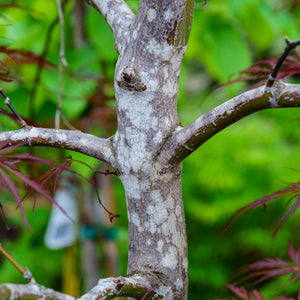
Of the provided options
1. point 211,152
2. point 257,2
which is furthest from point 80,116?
point 211,152

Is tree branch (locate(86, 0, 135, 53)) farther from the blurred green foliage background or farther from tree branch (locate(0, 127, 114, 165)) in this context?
the blurred green foliage background

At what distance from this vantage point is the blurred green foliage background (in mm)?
887

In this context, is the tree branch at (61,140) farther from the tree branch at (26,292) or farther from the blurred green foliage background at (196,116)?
the blurred green foliage background at (196,116)

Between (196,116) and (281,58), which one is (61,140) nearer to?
(281,58)

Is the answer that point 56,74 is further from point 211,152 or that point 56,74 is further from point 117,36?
point 211,152

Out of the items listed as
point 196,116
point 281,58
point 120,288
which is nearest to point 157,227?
point 120,288

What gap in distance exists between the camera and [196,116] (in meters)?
1.49

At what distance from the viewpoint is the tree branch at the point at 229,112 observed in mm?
360

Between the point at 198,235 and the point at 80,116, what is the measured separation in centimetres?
71

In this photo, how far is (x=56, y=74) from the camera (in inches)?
35.6

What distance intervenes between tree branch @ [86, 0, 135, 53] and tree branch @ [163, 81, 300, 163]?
128mm

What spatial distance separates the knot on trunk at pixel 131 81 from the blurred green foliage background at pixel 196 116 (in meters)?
0.27

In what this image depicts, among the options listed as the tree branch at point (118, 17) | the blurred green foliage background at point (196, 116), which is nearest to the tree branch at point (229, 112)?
the tree branch at point (118, 17)

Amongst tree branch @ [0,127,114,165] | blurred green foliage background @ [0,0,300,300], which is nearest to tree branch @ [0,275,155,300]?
tree branch @ [0,127,114,165]
